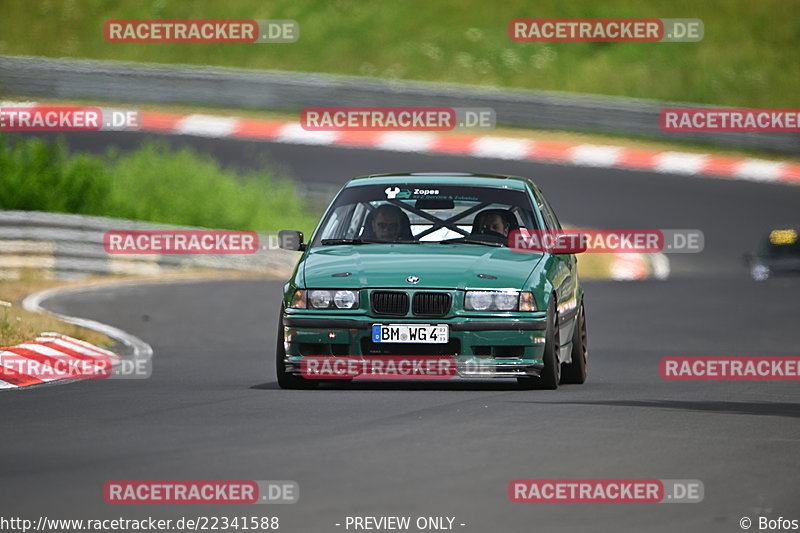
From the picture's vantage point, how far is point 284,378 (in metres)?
11.9

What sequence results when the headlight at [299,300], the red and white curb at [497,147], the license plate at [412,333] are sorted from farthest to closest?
the red and white curb at [497,147]
the headlight at [299,300]
the license plate at [412,333]

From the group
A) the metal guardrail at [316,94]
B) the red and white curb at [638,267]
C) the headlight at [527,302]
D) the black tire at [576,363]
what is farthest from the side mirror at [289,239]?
the metal guardrail at [316,94]

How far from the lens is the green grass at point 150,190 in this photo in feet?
86.0

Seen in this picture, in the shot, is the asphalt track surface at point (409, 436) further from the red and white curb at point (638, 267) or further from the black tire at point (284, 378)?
the red and white curb at point (638, 267)

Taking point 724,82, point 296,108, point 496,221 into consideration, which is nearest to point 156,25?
point 296,108

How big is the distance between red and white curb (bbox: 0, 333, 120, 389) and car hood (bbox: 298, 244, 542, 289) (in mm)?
2308

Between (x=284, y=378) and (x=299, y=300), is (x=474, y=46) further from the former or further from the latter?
(x=299, y=300)

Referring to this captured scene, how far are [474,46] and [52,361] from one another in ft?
103

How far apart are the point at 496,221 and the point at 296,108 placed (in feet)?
79.4

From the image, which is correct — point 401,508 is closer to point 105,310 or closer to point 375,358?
point 375,358

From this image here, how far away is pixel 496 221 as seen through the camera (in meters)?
12.7

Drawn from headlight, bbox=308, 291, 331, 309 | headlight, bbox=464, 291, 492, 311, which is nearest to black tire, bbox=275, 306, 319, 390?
headlight, bbox=308, 291, 331, 309

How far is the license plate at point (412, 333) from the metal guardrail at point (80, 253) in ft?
40.5

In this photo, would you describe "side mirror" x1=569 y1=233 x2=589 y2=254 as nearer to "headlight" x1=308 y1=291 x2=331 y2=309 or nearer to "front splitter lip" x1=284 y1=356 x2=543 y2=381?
"front splitter lip" x1=284 y1=356 x2=543 y2=381
